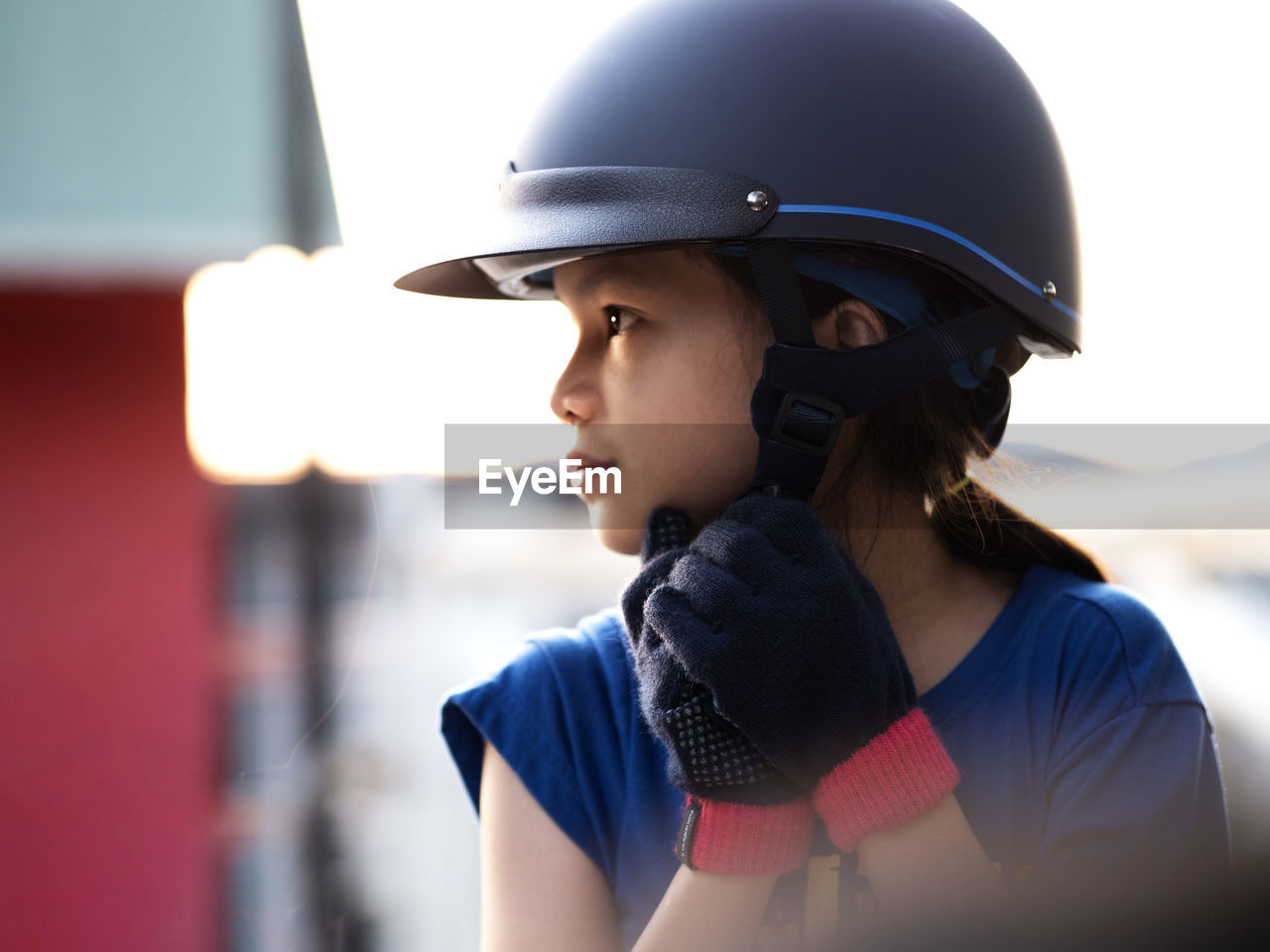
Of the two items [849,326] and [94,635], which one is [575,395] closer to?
[849,326]

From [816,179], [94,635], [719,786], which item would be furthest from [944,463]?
[94,635]

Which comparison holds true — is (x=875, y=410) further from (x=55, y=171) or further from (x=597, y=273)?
(x=55, y=171)

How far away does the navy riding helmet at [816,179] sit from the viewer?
77 cm

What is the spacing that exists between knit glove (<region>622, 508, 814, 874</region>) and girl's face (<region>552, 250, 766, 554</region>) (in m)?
0.13

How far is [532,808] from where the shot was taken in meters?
0.83

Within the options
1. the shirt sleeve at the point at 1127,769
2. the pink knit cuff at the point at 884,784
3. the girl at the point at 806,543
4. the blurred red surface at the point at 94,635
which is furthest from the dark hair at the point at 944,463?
the blurred red surface at the point at 94,635

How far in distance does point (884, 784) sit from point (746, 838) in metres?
0.10

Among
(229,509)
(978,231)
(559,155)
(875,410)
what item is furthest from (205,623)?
(978,231)

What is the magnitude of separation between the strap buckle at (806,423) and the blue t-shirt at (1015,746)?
25 cm

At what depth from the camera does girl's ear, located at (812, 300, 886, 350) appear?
0.84 m

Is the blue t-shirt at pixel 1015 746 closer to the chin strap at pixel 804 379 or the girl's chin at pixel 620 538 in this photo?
the girl's chin at pixel 620 538

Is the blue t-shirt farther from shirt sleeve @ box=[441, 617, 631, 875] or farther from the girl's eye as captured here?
the girl's eye

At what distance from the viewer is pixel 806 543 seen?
0.71 metres

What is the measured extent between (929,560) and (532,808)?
0.41 metres
